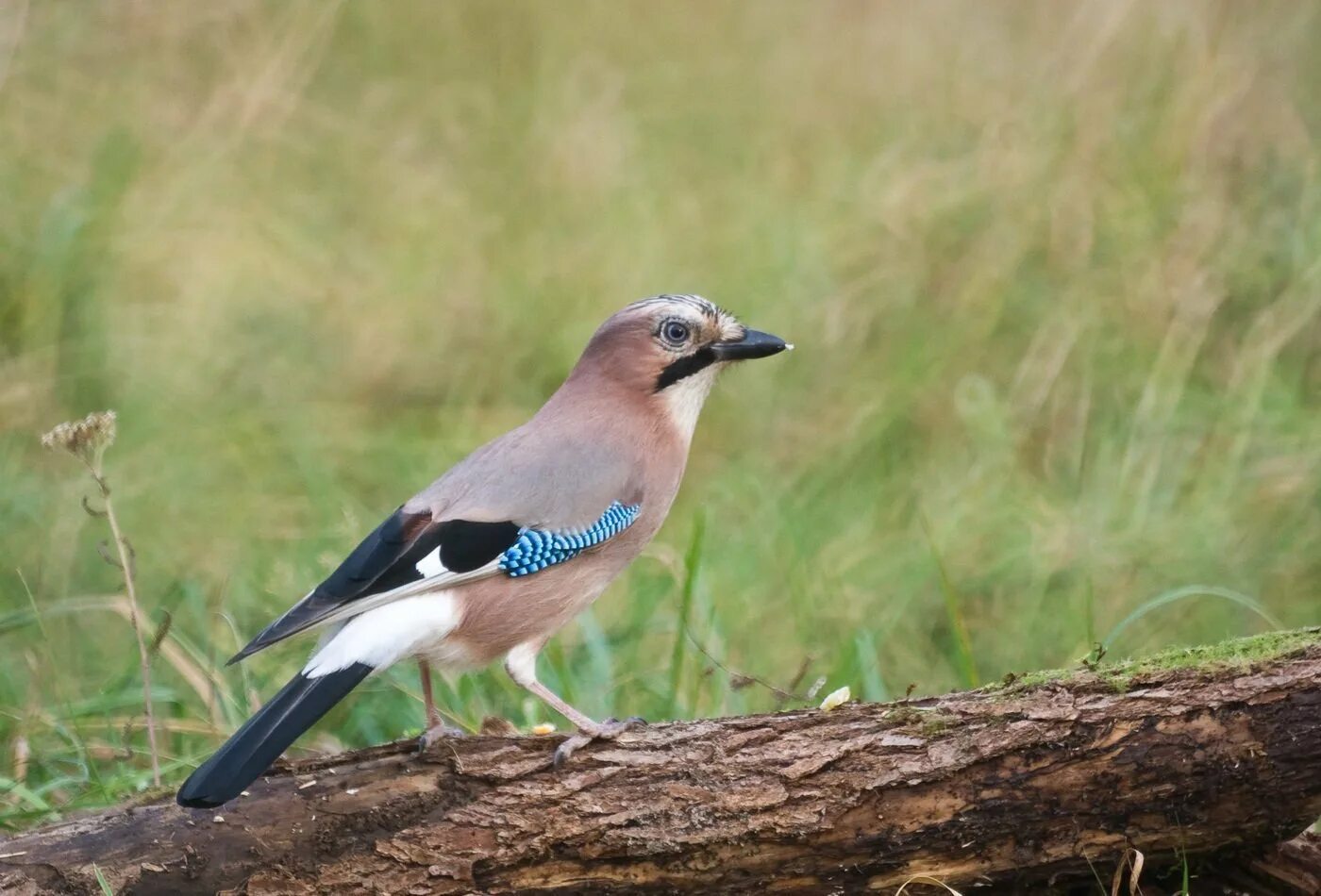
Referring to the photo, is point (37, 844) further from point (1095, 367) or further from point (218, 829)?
point (1095, 367)

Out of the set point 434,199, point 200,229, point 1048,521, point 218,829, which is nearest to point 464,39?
point 434,199

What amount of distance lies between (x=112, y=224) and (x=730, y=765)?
5539 mm

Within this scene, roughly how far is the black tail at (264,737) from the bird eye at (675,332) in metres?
1.46

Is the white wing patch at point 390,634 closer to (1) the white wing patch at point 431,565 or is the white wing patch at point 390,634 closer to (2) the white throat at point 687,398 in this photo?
(1) the white wing patch at point 431,565

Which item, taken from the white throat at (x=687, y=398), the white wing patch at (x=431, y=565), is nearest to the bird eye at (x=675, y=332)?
the white throat at (x=687, y=398)

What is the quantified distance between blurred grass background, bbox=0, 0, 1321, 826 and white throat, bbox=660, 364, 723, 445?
0.92 ft

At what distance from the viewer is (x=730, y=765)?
359cm

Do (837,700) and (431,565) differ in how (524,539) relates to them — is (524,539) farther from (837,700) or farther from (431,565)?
(837,700)

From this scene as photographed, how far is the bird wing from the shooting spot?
13.0 feet

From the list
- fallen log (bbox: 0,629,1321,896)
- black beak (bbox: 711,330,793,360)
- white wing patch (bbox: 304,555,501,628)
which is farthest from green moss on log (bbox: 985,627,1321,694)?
black beak (bbox: 711,330,793,360)

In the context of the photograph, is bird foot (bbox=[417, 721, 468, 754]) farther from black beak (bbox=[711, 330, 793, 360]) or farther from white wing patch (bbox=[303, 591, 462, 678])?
black beak (bbox=[711, 330, 793, 360])

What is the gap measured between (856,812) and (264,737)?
4.06 feet

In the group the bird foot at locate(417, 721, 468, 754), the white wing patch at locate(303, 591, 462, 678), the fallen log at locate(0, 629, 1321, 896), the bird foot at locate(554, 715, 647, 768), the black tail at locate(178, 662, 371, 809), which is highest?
the white wing patch at locate(303, 591, 462, 678)

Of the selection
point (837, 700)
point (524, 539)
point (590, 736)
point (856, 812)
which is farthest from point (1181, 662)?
point (524, 539)
